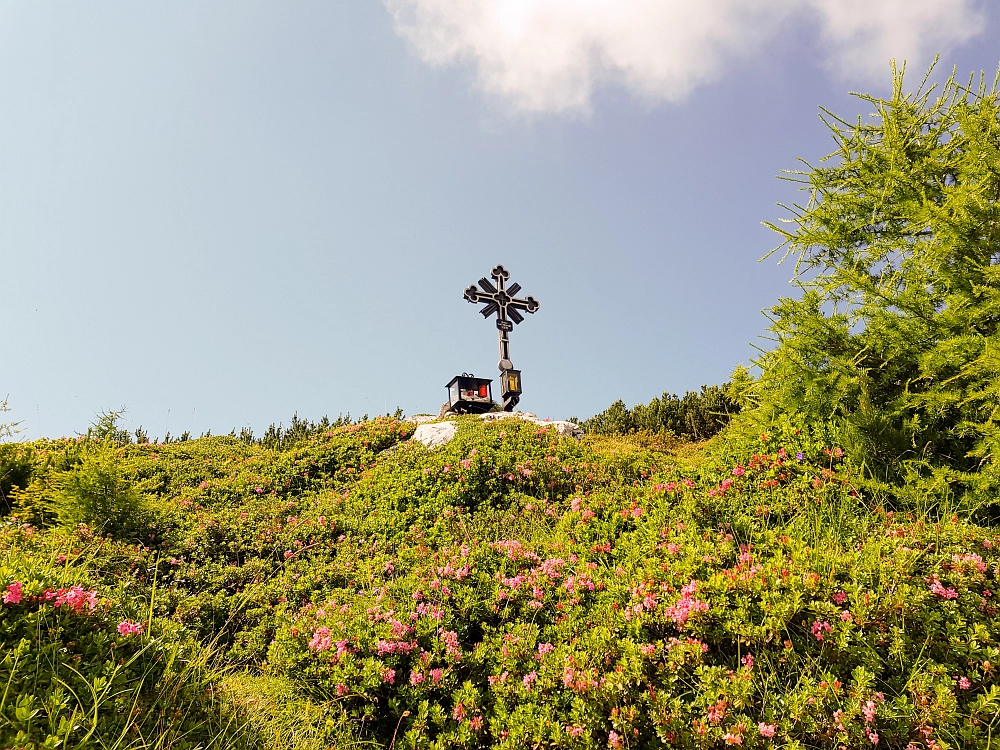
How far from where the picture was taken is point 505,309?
20.7 meters

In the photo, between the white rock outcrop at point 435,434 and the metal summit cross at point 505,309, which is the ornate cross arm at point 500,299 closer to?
the metal summit cross at point 505,309

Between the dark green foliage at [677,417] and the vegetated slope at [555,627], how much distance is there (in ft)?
29.7

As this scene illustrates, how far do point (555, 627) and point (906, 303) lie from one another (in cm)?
424

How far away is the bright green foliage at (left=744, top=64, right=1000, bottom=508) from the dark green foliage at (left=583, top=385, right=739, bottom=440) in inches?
374

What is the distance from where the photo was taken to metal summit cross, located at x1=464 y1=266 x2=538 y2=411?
19.9 m

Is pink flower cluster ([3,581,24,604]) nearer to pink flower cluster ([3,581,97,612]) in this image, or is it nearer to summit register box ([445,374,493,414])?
pink flower cluster ([3,581,97,612])

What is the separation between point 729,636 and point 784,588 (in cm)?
50

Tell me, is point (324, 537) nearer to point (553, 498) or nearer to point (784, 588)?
Answer: point (553, 498)

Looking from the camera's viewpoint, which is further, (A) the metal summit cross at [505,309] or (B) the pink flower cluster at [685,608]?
(A) the metal summit cross at [505,309]

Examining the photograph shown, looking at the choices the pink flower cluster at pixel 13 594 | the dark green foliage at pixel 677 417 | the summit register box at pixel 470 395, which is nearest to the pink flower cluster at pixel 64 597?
the pink flower cluster at pixel 13 594

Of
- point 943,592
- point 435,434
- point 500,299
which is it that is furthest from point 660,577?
point 500,299

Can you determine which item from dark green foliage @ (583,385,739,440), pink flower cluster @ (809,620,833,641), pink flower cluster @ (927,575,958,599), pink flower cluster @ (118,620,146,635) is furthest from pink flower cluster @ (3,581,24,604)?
dark green foliage @ (583,385,739,440)

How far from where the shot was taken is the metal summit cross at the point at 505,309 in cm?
1991

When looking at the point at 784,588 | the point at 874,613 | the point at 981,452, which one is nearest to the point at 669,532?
the point at 784,588
